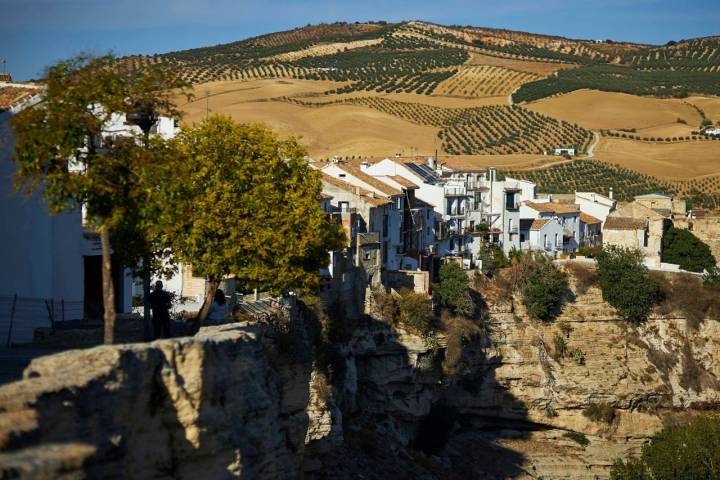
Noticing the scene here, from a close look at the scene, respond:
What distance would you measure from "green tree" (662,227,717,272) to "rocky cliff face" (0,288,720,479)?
35.4 feet

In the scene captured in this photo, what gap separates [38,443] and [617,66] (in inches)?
7428

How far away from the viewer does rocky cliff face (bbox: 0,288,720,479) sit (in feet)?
44.4

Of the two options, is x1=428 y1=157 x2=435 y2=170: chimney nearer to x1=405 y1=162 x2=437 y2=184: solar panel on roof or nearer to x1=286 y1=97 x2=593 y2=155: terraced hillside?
x1=405 y1=162 x2=437 y2=184: solar panel on roof

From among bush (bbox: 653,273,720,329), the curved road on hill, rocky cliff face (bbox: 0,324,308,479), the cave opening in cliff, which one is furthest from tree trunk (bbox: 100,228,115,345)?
the curved road on hill

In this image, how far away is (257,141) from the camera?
2988 cm

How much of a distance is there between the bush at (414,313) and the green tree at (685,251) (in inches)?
1011

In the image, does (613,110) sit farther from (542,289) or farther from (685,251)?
(542,289)

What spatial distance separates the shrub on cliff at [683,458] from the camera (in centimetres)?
4122

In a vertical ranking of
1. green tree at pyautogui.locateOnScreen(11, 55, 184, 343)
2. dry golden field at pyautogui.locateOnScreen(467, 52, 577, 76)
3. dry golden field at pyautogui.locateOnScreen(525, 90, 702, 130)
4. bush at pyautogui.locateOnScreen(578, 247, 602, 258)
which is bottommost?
bush at pyautogui.locateOnScreen(578, 247, 602, 258)

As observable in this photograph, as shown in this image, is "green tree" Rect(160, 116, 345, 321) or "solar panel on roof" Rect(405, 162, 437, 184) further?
"solar panel on roof" Rect(405, 162, 437, 184)

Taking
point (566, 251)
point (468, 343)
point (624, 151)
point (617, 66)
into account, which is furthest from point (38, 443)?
point (617, 66)

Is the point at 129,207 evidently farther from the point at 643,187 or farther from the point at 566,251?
the point at 643,187

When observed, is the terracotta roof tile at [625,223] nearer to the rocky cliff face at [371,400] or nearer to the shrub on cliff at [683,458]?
the rocky cliff face at [371,400]

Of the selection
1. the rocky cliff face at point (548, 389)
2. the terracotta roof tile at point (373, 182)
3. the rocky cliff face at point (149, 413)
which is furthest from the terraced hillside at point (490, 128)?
the rocky cliff face at point (149, 413)
